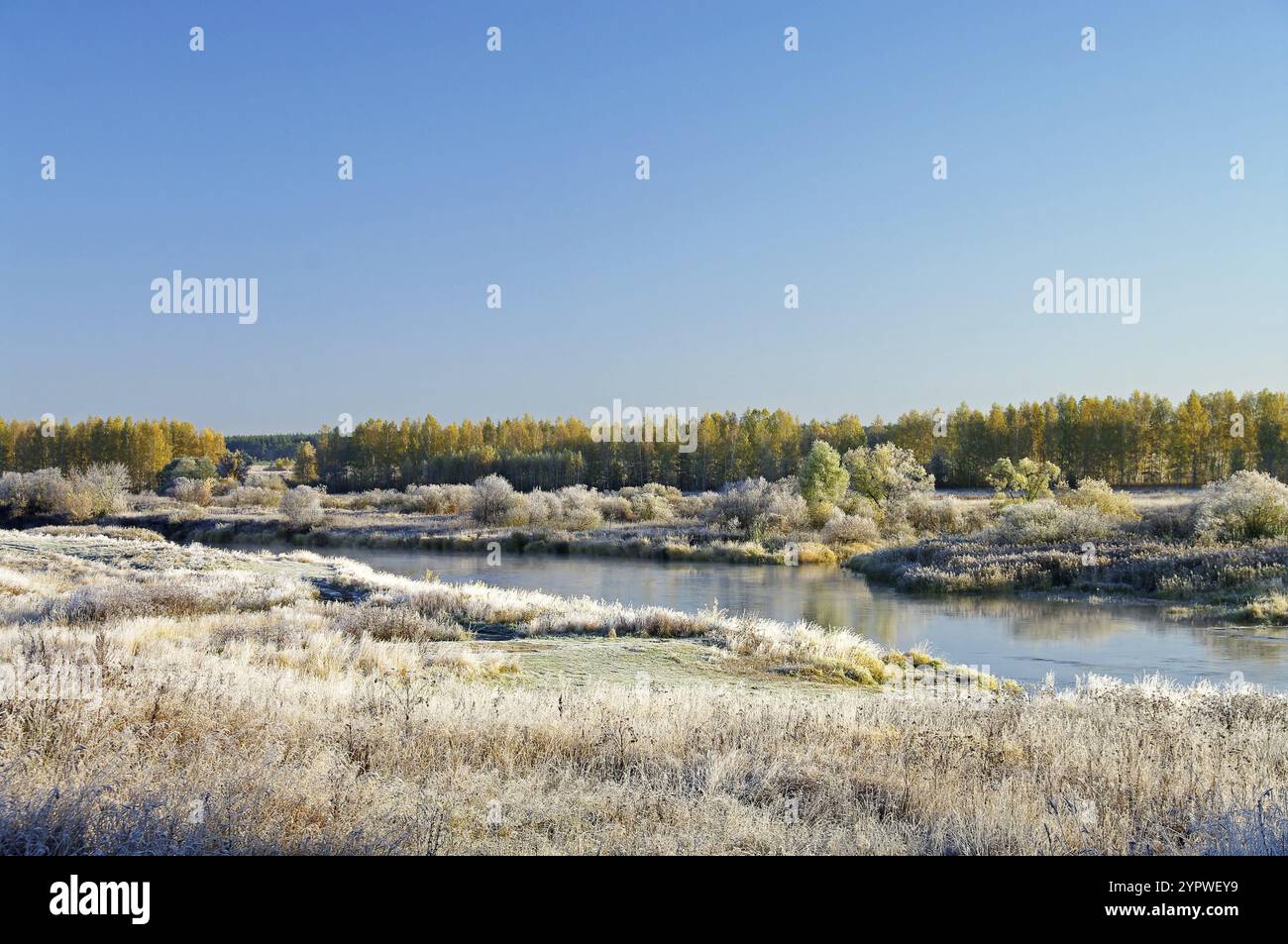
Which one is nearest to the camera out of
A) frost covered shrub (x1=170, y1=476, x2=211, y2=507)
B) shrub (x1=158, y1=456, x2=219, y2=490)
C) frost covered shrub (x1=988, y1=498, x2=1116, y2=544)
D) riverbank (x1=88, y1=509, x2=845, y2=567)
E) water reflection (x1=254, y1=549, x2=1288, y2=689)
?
water reflection (x1=254, y1=549, x2=1288, y2=689)

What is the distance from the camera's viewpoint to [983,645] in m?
18.6

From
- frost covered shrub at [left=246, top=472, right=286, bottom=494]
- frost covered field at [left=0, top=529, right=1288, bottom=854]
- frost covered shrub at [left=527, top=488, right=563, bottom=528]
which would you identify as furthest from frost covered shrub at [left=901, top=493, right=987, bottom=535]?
frost covered shrub at [left=246, top=472, right=286, bottom=494]

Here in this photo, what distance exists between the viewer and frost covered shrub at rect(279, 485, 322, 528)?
5412 cm

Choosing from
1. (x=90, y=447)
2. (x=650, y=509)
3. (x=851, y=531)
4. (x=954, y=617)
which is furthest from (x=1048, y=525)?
(x=90, y=447)

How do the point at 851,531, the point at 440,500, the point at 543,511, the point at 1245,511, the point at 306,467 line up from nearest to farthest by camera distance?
the point at 1245,511
the point at 851,531
the point at 543,511
the point at 440,500
the point at 306,467

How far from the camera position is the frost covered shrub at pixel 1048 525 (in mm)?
32688

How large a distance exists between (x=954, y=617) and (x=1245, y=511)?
42.1ft

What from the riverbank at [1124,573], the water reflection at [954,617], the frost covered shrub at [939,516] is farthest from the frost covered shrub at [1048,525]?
the frost covered shrub at [939,516]

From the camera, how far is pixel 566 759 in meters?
6.81

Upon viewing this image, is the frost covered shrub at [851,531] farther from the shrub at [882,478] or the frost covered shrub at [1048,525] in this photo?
the frost covered shrub at [1048,525]

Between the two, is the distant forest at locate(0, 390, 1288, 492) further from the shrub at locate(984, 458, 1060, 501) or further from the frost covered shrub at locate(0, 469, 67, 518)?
the frost covered shrub at locate(0, 469, 67, 518)

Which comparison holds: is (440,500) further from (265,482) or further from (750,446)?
(750,446)

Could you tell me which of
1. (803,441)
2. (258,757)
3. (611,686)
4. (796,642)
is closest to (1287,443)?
(803,441)

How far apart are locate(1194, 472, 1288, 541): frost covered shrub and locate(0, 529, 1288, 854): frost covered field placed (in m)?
20.2
